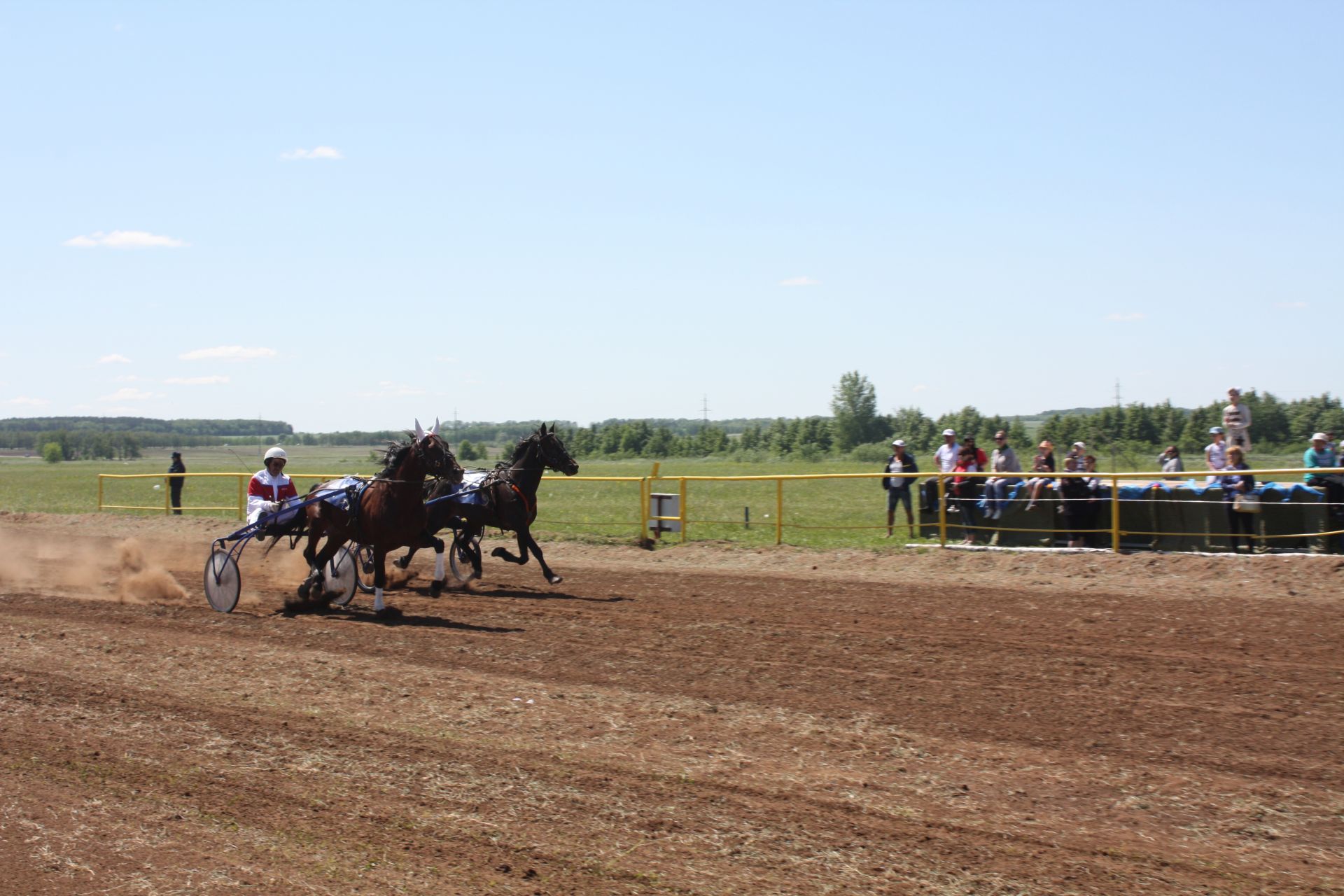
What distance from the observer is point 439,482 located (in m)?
15.0

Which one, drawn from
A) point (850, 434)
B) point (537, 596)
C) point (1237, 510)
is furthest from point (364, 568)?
point (850, 434)

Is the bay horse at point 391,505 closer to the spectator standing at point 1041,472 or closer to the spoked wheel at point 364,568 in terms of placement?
the spoked wheel at point 364,568

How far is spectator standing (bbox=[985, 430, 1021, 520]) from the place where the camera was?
17.4 metres

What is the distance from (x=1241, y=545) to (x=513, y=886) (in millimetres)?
13636

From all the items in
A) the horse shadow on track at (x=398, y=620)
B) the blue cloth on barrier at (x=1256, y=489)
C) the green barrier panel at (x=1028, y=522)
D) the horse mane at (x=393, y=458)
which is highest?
the horse mane at (x=393, y=458)

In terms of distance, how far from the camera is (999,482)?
1756 cm

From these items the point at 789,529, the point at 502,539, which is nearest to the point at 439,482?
the point at 502,539

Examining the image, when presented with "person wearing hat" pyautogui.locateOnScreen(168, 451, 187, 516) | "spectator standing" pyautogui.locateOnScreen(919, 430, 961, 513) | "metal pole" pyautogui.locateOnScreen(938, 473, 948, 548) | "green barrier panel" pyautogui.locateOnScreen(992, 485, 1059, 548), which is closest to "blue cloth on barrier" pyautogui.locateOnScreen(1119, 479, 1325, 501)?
"green barrier panel" pyautogui.locateOnScreen(992, 485, 1059, 548)

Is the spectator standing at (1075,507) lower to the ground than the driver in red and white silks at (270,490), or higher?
lower

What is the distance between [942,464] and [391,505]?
34.8 ft

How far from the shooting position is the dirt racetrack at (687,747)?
533 centimetres

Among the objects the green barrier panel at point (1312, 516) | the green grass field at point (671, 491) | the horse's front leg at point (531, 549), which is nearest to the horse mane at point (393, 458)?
the green grass field at point (671, 491)

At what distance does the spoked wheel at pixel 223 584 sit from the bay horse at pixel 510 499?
2.53 m

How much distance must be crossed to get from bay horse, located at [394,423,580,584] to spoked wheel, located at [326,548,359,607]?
1.22 metres
